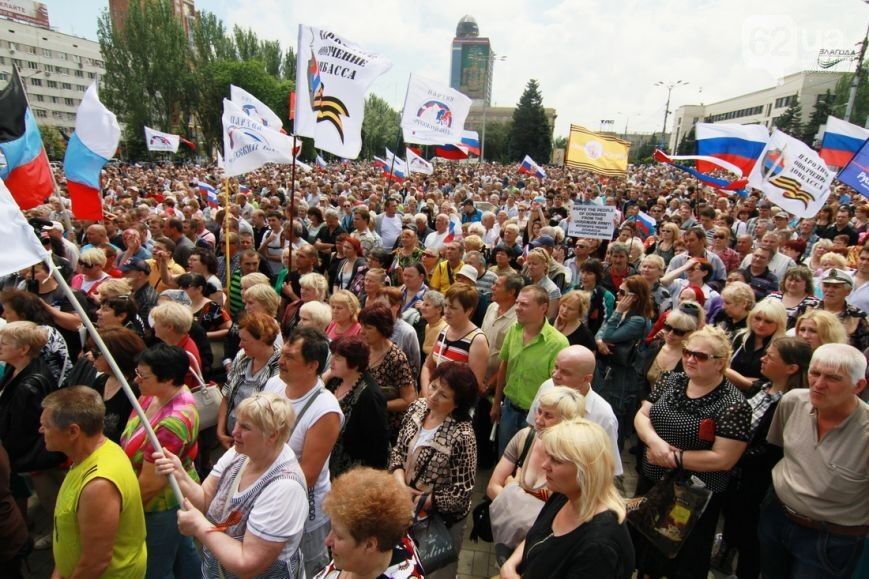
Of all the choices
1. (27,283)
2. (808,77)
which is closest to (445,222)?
(27,283)

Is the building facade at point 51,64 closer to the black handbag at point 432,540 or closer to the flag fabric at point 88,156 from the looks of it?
the flag fabric at point 88,156

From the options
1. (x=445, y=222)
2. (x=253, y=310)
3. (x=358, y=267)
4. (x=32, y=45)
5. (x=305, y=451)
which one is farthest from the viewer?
(x=32, y=45)

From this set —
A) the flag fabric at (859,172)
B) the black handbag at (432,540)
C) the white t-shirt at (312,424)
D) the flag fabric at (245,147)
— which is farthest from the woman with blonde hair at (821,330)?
the flag fabric at (245,147)

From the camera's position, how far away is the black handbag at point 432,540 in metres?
2.65

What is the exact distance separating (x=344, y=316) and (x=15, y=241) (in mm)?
2372

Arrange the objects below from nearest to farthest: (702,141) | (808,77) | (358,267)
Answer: (358,267) → (702,141) → (808,77)

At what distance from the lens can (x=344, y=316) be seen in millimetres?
4320

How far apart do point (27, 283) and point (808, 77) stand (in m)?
102

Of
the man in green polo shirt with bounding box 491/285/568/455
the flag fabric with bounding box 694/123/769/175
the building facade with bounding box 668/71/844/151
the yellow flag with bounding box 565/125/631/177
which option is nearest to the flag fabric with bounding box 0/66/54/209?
the man in green polo shirt with bounding box 491/285/568/455

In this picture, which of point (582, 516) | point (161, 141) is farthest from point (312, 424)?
point (161, 141)

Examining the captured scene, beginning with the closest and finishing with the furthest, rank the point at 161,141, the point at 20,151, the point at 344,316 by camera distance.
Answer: the point at 344,316
the point at 20,151
the point at 161,141

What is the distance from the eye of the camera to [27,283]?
5.02 m

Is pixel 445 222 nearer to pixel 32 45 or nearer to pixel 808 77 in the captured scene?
pixel 808 77

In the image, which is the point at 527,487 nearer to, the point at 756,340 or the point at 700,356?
the point at 700,356
